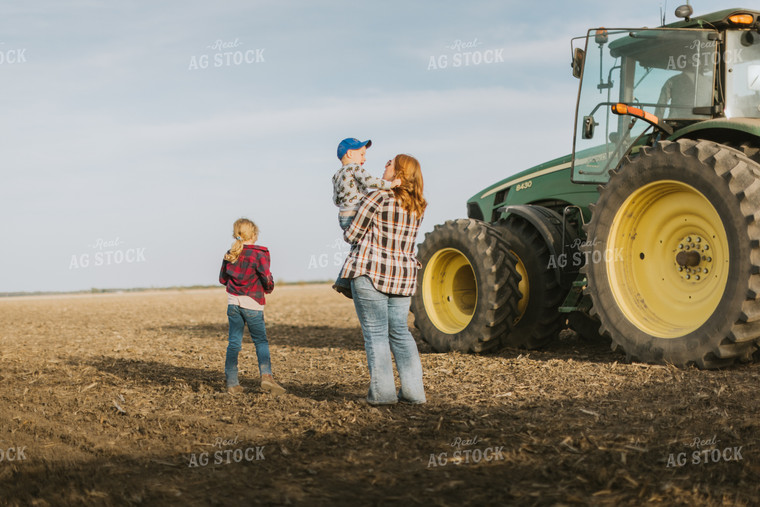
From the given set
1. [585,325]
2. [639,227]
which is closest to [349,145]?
[639,227]

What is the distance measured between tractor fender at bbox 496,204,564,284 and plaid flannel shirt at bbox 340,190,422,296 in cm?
310

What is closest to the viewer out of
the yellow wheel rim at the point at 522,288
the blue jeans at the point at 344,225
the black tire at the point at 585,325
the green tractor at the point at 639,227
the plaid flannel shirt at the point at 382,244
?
the plaid flannel shirt at the point at 382,244

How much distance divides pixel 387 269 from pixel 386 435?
1.23 m

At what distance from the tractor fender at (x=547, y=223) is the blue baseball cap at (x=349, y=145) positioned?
327 centimetres

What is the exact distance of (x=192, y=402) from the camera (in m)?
6.23

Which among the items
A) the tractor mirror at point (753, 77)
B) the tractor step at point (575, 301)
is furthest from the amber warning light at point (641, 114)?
the tractor step at point (575, 301)

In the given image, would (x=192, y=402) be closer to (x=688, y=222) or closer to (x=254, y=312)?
(x=254, y=312)

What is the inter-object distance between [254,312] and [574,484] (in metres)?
3.57

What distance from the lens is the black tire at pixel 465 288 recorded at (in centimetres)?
821

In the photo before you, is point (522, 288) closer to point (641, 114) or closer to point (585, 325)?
point (585, 325)

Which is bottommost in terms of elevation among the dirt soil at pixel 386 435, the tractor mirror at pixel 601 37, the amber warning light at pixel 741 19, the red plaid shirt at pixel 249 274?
the dirt soil at pixel 386 435

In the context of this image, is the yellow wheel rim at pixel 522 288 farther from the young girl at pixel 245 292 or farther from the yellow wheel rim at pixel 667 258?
the young girl at pixel 245 292

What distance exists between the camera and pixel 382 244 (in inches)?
219

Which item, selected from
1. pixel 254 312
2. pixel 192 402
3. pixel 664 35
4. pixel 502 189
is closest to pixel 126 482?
pixel 192 402
